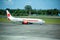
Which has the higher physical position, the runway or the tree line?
the tree line

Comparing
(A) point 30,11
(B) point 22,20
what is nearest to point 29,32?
(B) point 22,20

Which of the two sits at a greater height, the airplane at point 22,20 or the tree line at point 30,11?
the tree line at point 30,11

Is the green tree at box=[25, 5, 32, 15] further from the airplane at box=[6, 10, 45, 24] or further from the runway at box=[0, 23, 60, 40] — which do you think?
the runway at box=[0, 23, 60, 40]

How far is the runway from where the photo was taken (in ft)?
9.97

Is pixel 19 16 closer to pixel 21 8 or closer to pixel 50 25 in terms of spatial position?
pixel 21 8

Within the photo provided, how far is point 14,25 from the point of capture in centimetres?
324

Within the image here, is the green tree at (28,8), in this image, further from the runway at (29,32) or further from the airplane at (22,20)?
the runway at (29,32)

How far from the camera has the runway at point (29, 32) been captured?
9.97ft

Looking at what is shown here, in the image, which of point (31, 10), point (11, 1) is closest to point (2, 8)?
point (11, 1)

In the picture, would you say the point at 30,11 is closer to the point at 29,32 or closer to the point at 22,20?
the point at 22,20

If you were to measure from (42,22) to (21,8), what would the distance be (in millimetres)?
490

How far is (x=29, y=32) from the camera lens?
316 cm

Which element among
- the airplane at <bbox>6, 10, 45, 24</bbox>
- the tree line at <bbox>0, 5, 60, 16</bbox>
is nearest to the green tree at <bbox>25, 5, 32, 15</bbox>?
the tree line at <bbox>0, 5, 60, 16</bbox>

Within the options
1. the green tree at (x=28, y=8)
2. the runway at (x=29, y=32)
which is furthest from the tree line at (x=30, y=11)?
the runway at (x=29, y=32)
